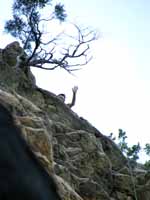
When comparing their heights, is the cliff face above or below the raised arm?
below

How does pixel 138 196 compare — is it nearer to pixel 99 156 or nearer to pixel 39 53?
pixel 99 156

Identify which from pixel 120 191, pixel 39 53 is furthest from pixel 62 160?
pixel 39 53

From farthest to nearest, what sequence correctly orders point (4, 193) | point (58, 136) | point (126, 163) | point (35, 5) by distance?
point (35, 5)
point (126, 163)
point (58, 136)
point (4, 193)

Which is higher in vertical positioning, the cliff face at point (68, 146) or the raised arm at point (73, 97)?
the raised arm at point (73, 97)

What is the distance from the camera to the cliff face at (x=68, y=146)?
6.09 m

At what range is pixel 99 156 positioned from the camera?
30.5ft

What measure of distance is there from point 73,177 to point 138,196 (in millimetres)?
2013

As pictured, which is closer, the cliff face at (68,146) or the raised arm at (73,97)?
the cliff face at (68,146)

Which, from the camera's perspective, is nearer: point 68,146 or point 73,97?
point 68,146

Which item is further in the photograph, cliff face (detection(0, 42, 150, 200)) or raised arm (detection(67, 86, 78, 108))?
raised arm (detection(67, 86, 78, 108))

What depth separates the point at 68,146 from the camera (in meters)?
8.88

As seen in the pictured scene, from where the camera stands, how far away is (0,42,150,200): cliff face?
6.09 meters

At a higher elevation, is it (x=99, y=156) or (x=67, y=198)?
(x=99, y=156)

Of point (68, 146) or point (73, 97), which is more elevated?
point (73, 97)
